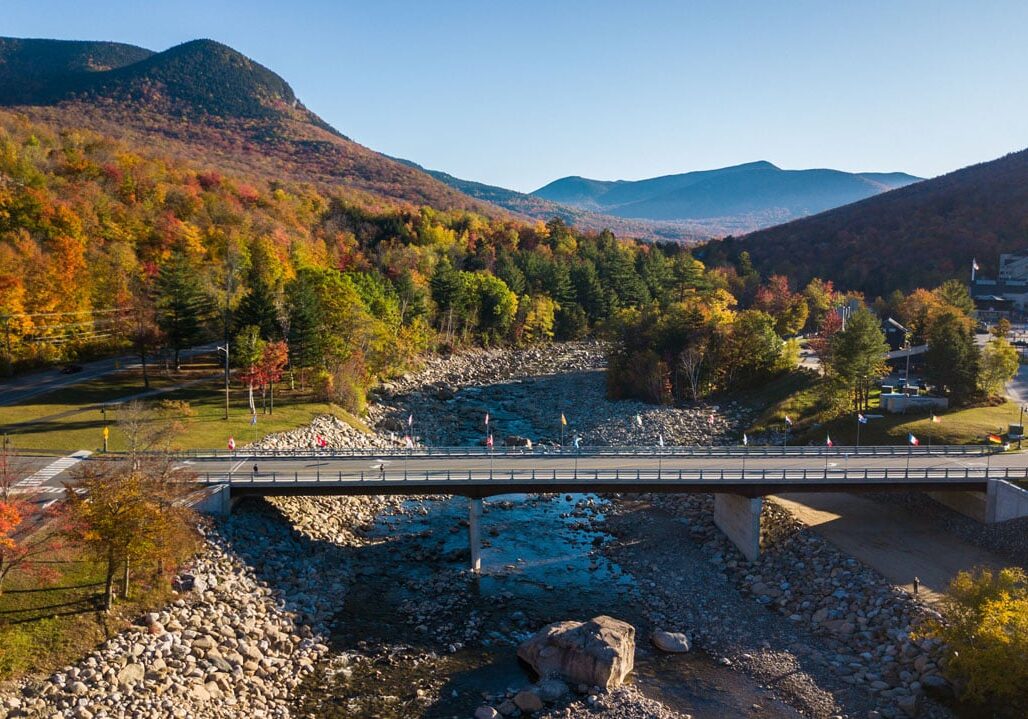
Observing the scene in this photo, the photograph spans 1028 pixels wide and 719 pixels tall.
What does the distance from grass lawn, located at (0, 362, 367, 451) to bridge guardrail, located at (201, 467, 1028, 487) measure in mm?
10724

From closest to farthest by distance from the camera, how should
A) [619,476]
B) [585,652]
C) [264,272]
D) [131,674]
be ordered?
[131,674] < [585,652] < [619,476] < [264,272]

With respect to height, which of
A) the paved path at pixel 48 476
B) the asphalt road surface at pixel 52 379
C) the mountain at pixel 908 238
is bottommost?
the paved path at pixel 48 476

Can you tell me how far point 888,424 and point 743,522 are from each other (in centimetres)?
2247

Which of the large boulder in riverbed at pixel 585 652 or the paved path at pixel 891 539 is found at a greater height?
the paved path at pixel 891 539

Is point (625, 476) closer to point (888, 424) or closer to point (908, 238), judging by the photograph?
point (888, 424)

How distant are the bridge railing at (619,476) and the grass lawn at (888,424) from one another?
9492mm

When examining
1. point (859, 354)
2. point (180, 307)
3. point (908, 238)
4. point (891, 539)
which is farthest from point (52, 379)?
point (908, 238)

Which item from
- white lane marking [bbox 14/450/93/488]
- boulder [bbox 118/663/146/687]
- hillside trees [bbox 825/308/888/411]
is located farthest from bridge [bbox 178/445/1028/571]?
boulder [bbox 118/663/146/687]

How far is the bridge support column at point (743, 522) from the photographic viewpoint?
40.1 m

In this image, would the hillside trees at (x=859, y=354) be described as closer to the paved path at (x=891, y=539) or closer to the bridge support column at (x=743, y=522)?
the paved path at (x=891, y=539)

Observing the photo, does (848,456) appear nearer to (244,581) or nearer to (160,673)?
(244,581)

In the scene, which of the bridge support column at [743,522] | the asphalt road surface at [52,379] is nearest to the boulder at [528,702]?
the bridge support column at [743,522]

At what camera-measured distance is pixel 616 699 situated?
27.4m

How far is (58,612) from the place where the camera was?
28297 millimetres
